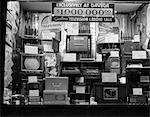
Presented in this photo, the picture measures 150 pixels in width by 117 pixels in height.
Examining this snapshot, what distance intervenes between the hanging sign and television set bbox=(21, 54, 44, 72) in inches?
58.8

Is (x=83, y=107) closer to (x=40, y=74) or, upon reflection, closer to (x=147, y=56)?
(x=40, y=74)

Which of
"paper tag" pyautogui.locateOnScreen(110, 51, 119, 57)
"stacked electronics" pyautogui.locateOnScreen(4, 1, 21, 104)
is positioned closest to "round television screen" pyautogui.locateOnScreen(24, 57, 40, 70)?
"stacked electronics" pyautogui.locateOnScreen(4, 1, 21, 104)

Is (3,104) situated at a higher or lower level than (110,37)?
lower


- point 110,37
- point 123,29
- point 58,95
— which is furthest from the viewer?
point 123,29

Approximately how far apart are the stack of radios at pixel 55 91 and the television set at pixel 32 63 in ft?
3.99

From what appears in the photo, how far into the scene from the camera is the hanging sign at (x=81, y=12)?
4.34 meters

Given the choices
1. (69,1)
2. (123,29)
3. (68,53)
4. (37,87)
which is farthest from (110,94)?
(123,29)

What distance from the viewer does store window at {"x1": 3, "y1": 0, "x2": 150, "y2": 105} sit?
436cm

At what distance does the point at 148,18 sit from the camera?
7176 millimetres

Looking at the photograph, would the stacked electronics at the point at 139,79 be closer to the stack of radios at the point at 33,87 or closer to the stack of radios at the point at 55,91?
the stack of radios at the point at 55,91

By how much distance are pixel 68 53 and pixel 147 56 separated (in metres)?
1.96

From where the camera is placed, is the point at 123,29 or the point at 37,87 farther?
the point at 123,29

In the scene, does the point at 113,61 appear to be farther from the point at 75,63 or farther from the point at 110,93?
the point at 110,93

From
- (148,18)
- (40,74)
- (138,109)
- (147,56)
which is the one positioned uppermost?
(148,18)
